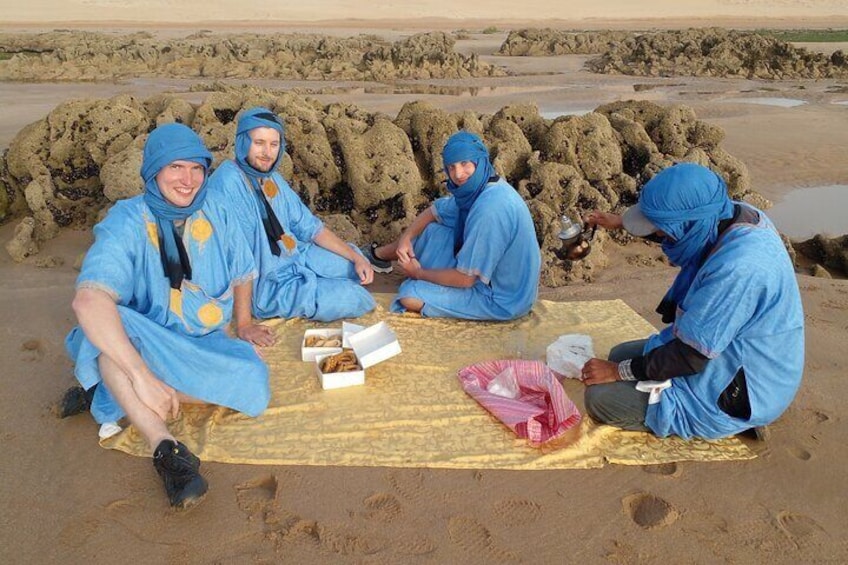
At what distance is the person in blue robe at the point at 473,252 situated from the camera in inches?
163

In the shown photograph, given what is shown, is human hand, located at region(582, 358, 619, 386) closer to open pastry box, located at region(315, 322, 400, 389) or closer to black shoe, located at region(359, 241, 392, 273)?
open pastry box, located at region(315, 322, 400, 389)

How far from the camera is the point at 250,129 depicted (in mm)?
4109

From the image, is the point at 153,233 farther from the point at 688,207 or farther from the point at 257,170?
the point at 688,207

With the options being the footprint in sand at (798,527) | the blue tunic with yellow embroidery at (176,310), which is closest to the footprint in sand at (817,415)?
the footprint in sand at (798,527)

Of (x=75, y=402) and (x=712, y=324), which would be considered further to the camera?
(x=75, y=402)

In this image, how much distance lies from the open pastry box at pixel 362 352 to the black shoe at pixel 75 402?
4.00 ft

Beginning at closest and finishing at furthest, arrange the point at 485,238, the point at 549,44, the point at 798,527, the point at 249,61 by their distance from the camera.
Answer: the point at 798,527 < the point at 485,238 < the point at 249,61 < the point at 549,44

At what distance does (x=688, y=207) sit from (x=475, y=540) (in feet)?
5.53

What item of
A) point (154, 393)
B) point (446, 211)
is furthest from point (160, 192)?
point (446, 211)

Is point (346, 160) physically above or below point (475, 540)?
above

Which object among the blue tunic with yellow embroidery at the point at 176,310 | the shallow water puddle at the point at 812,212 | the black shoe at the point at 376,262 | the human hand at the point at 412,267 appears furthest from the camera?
the shallow water puddle at the point at 812,212

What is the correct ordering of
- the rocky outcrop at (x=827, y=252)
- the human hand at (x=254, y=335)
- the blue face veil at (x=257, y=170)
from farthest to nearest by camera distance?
the rocky outcrop at (x=827, y=252) → the blue face veil at (x=257, y=170) → the human hand at (x=254, y=335)

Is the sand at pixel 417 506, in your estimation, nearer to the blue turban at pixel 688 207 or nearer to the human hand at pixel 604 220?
the blue turban at pixel 688 207

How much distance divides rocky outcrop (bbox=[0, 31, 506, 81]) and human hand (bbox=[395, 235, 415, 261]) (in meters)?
13.9
